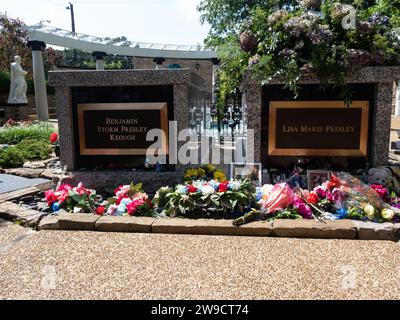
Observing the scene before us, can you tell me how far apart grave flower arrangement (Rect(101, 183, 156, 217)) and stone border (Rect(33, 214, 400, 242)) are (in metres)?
0.19

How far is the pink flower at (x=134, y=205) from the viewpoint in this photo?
13.4ft

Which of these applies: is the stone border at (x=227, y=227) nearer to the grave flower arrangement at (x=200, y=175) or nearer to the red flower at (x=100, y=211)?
the red flower at (x=100, y=211)

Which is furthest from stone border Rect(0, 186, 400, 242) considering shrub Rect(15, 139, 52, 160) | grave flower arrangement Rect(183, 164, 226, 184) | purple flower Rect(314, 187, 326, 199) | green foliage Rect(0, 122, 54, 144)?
green foliage Rect(0, 122, 54, 144)

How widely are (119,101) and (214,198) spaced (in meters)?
2.18

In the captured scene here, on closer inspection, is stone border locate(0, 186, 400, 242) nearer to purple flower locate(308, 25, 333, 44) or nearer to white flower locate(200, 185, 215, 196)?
white flower locate(200, 185, 215, 196)

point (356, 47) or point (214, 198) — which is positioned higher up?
point (356, 47)

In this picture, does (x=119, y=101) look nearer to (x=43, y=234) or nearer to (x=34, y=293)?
(x=43, y=234)

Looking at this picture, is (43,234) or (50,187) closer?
(43,234)

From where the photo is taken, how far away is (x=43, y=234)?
12.3 ft

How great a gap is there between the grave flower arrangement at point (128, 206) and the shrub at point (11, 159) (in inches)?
147

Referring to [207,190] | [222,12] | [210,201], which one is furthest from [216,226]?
[222,12]

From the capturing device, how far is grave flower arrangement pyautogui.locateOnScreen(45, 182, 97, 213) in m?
4.27
